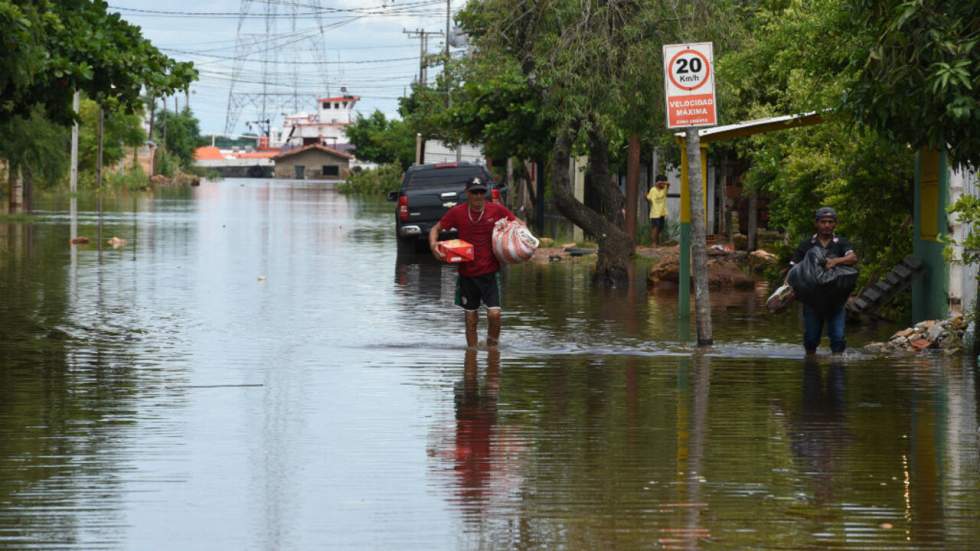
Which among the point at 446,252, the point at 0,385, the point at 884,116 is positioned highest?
the point at 884,116

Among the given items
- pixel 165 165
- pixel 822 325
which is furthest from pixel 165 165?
pixel 822 325

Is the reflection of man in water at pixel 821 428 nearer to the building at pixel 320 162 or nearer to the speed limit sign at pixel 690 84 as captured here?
the speed limit sign at pixel 690 84

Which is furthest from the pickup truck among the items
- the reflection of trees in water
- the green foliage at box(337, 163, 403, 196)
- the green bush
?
the green bush

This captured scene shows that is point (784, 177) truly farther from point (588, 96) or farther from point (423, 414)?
point (423, 414)

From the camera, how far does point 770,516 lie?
7.81 meters

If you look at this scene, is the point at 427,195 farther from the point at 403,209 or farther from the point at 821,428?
the point at 821,428

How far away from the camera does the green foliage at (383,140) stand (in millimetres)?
114812

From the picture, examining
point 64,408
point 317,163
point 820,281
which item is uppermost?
point 317,163

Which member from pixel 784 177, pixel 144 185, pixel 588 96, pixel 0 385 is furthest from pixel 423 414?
pixel 144 185

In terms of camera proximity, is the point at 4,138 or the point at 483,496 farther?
the point at 4,138

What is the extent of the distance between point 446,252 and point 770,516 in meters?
7.56

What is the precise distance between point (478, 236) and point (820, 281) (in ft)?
10.2

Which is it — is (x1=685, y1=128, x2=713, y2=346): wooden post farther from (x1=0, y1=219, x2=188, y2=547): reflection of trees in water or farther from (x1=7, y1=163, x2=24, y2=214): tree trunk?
(x1=7, y1=163, x2=24, y2=214): tree trunk

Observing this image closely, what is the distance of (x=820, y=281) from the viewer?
14.2m
